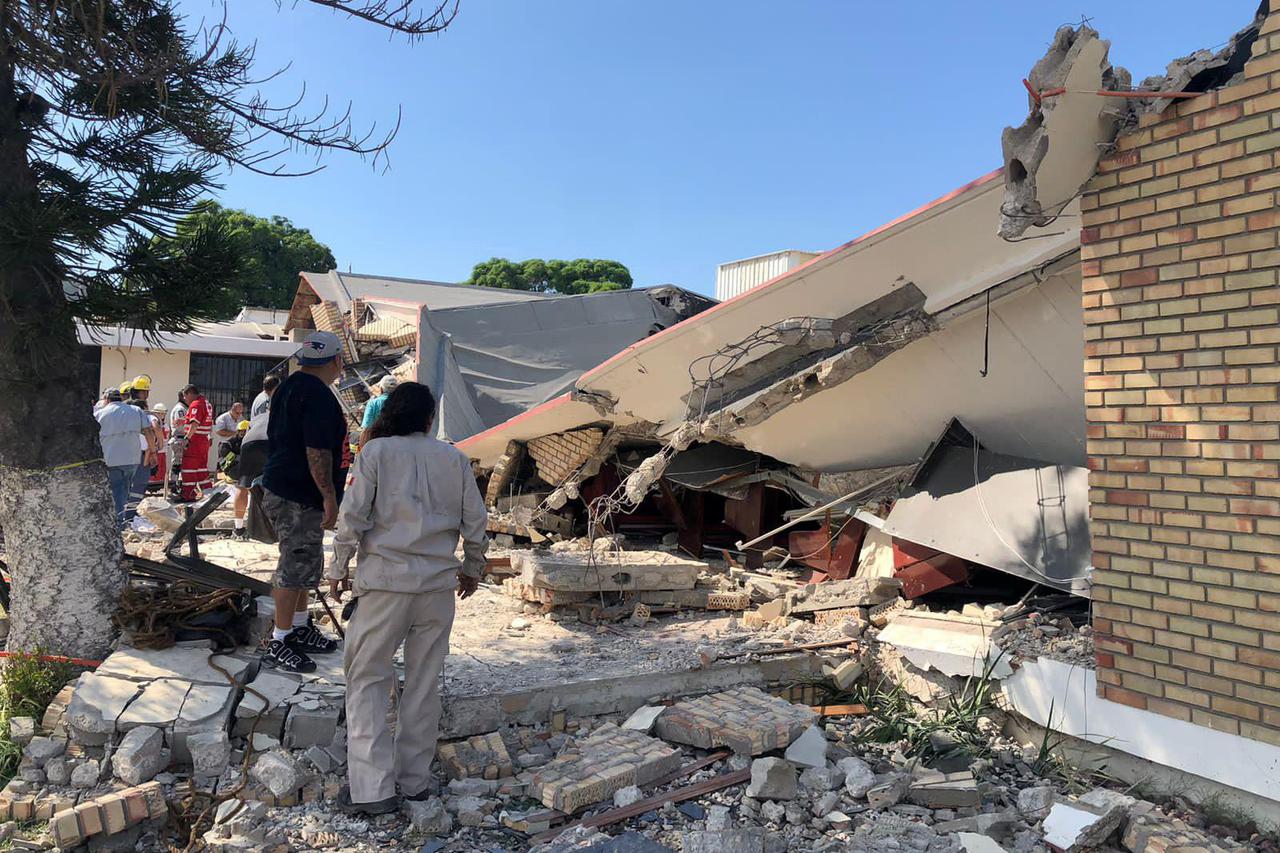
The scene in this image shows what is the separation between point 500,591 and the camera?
692cm

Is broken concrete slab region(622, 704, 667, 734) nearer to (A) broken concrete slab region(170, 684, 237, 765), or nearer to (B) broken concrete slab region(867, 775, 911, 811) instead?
(B) broken concrete slab region(867, 775, 911, 811)

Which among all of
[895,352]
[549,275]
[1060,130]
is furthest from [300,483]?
[549,275]

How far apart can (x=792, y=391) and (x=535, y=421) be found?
2.97m

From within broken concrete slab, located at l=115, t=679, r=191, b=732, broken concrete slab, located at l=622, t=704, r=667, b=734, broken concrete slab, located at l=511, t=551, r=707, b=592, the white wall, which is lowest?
broken concrete slab, located at l=622, t=704, r=667, b=734

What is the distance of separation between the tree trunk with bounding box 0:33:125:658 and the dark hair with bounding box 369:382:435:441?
5.96 ft

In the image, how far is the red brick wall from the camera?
10.5 ft

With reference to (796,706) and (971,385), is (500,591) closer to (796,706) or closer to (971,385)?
(796,706)

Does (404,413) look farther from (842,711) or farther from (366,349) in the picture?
(366,349)

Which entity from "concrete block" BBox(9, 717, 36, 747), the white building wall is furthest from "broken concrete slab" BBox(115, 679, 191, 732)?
the white building wall

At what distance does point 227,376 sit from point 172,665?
18039 mm

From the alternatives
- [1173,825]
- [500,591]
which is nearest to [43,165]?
[500,591]

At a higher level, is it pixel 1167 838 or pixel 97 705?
pixel 97 705

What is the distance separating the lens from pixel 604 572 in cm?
603

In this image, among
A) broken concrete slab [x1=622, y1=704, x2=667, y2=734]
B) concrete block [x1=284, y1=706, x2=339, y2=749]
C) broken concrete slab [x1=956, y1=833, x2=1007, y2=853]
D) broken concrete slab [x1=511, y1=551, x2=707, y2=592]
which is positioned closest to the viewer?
broken concrete slab [x1=956, y1=833, x2=1007, y2=853]
